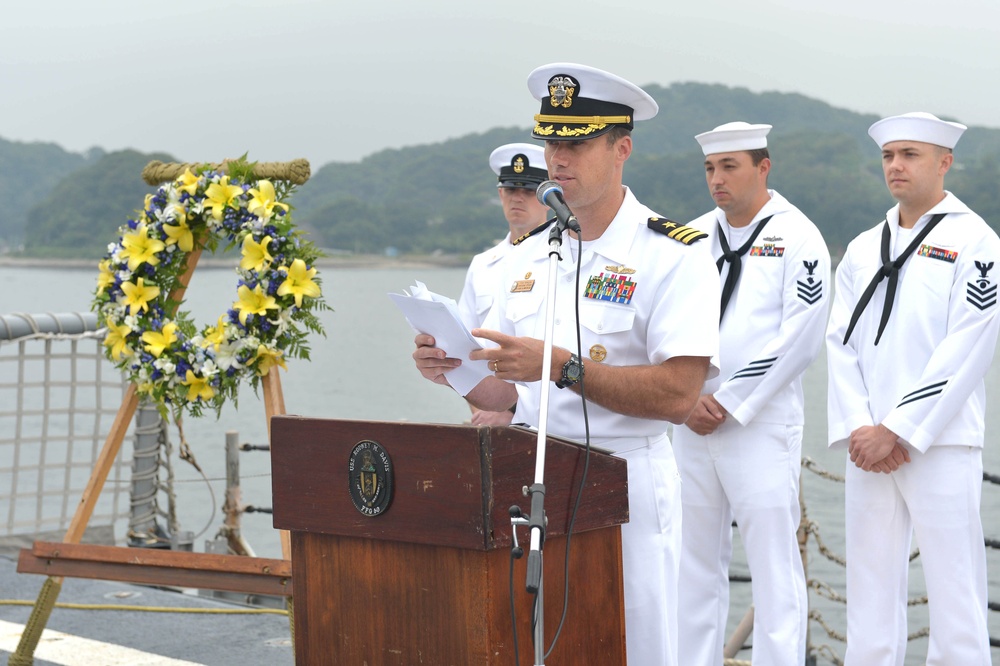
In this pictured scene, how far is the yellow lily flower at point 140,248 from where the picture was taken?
4.42m

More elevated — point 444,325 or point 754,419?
point 444,325

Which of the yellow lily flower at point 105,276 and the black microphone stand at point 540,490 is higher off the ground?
the yellow lily flower at point 105,276

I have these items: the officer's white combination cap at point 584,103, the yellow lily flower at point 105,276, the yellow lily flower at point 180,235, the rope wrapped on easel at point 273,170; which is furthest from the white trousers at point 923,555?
the yellow lily flower at point 105,276

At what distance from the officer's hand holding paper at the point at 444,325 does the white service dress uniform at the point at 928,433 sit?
161cm

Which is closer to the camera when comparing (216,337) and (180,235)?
(216,337)

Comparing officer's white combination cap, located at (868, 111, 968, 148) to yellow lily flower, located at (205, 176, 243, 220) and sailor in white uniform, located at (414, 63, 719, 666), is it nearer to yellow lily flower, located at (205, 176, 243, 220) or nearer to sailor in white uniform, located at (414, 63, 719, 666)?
sailor in white uniform, located at (414, 63, 719, 666)

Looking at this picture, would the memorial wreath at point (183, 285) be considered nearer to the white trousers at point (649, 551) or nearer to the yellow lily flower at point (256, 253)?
the yellow lily flower at point (256, 253)

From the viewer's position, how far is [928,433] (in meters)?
3.69

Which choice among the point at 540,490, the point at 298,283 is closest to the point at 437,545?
the point at 540,490

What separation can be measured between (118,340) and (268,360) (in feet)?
1.96

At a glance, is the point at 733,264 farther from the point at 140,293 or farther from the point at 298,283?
the point at 140,293

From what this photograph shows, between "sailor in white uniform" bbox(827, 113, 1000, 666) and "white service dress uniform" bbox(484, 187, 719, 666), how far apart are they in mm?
1285

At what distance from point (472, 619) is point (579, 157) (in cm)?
102

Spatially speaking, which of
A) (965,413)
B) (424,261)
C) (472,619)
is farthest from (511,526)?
(424,261)
